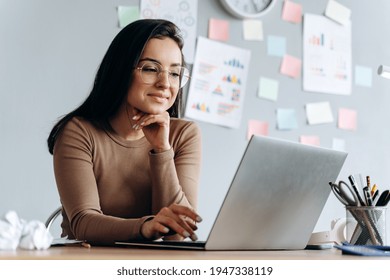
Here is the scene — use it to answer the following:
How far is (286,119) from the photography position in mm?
2934

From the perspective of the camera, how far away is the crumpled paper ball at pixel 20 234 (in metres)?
0.88

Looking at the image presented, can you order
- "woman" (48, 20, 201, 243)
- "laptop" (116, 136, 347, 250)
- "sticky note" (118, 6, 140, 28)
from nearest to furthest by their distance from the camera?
"laptop" (116, 136, 347, 250), "woman" (48, 20, 201, 243), "sticky note" (118, 6, 140, 28)

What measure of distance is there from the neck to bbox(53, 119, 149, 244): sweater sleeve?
0.33ft

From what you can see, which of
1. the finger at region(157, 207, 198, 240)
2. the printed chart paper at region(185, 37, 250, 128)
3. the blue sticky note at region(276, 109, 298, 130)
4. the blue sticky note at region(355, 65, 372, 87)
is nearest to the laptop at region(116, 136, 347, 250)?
the finger at region(157, 207, 198, 240)

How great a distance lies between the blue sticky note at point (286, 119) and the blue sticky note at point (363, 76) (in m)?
0.39

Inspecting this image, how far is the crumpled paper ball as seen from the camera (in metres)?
0.88

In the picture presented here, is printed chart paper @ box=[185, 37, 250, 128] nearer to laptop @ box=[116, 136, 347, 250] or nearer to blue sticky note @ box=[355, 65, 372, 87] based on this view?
blue sticky note @ box=[355, 65, 372, 87]

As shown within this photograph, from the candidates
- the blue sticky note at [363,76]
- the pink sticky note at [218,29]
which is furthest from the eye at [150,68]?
the blue sticky note at [363,76]

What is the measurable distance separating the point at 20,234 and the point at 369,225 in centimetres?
66

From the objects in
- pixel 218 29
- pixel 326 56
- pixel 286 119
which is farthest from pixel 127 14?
pixel 326 56

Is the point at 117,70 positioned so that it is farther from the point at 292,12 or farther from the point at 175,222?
the point at 292,12

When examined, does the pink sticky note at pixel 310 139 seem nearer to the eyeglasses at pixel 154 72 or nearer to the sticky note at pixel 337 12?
the sticky note at pixel 337 12

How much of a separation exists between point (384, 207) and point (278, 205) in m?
0.25
